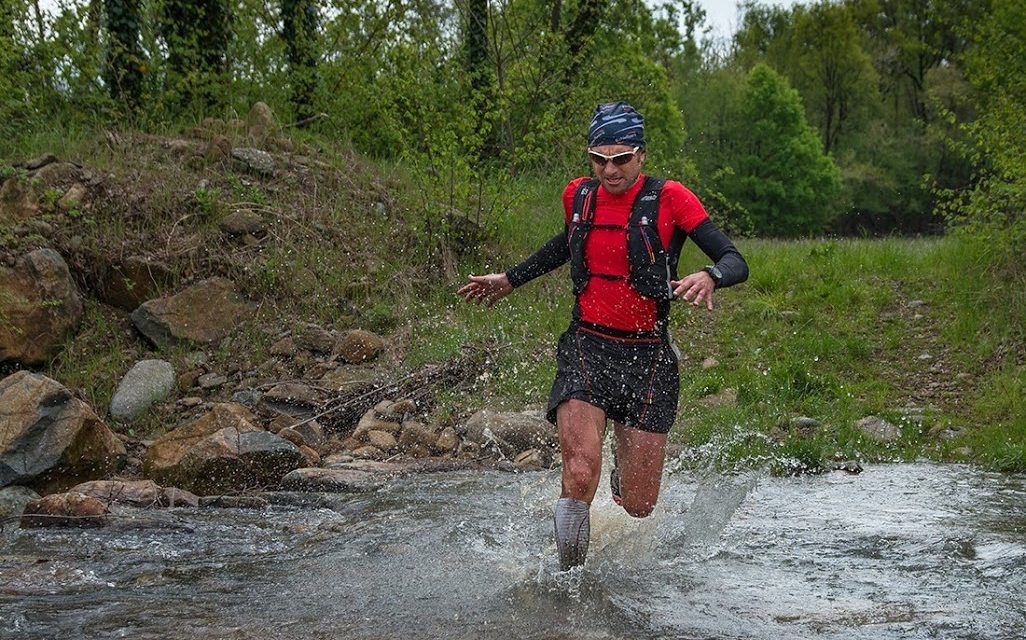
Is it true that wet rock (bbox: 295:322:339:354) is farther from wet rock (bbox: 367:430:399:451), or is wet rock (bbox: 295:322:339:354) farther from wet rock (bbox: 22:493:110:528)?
wet rock (bbox: 22:493:110:528)

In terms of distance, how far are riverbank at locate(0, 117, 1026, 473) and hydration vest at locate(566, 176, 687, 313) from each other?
4.23 meters

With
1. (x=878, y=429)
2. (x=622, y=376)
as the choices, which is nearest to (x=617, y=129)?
(x=622, y=376)

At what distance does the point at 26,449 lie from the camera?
8.18m

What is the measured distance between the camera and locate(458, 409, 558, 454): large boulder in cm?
947

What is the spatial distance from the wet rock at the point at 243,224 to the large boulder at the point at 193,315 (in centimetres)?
91

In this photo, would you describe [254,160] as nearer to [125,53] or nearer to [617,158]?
[125,53]

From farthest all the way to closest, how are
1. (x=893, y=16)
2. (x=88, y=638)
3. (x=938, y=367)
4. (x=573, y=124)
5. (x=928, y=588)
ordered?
(x=893, y=16)
(x=573, y=124)
(x=938, y=367)
(x=928, y=588)
(x=88, y=638)

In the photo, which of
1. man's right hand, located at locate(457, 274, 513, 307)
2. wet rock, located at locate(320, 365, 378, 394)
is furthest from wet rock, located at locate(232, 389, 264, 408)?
man's right hand, located at locate(457, 274, 513, 307)

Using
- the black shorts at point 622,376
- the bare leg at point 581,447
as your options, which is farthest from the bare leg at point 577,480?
the black shorts at point 622,376

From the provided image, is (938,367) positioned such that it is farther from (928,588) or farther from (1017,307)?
(928,588)

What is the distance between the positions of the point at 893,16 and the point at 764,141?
48.1 feet

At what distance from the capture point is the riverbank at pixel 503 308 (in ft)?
33.5

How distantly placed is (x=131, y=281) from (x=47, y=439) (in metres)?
3.58

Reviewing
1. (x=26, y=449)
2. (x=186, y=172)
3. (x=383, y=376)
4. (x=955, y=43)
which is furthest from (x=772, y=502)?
(x=955, y=43)
